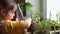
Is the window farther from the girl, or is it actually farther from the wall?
the girl

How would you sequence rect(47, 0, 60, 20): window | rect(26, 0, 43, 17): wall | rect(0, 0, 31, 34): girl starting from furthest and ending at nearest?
rect(47, 0, 60, 20): window → rect(26, 0, 43, 17): wall → rect(0, 0, 31, 34): girl

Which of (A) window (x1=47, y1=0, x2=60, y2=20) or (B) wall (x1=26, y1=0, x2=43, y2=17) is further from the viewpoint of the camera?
(A) window (x1=47, y1=0, x2=60, y2=20)

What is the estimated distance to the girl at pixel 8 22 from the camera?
4.01ft

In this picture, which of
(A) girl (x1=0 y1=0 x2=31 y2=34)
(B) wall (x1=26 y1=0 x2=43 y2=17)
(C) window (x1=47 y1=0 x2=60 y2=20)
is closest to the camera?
(A) girl (x1=0 y1=0 x2=31 y2=34)

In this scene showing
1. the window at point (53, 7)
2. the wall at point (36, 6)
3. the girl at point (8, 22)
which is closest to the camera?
the girl at point (8, 22)

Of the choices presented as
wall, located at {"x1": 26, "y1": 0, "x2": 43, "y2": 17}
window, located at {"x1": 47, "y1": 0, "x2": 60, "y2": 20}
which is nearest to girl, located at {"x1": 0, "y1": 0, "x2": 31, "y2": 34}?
wall, located at {"x1": 26, "y1": 0, "x2": 43, "y2": 17}

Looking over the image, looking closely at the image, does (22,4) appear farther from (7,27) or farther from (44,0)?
(7,27)

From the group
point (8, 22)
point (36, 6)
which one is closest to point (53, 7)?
point (36, 6)

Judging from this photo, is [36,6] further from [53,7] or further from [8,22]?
[8,22]

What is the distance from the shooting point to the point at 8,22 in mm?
1234

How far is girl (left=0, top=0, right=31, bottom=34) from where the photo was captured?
1.22m

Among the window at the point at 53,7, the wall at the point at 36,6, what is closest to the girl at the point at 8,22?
the wall at the point at 36,6

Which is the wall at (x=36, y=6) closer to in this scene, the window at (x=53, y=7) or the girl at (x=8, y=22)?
the window at (x=53, y=7)

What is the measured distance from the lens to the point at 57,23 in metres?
1.78
